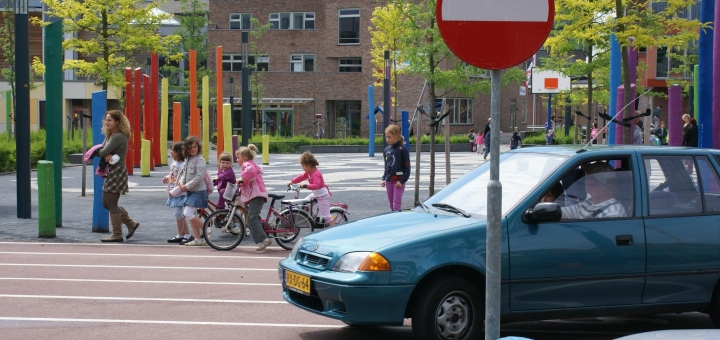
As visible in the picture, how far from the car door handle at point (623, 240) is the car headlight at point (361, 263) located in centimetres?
180

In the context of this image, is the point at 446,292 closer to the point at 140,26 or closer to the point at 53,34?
the point at 53,34

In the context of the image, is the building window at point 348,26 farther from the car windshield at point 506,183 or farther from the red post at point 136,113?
the car windshield at point 506,183

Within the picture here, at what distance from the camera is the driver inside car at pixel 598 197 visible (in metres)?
6.92

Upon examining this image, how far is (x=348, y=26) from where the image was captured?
66.1 meters

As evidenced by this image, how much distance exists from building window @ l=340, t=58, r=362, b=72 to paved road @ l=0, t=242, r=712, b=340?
54.7 meters

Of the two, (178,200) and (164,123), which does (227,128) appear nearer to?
(164,123)

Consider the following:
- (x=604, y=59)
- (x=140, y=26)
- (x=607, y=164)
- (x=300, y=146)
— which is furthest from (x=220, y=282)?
(x=300, y=146)

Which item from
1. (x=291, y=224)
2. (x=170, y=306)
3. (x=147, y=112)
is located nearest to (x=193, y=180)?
(x=291, y=224)

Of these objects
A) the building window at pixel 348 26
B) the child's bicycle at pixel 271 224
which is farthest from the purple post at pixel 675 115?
the building window at pixel 348 26

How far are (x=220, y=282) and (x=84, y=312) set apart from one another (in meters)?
2.13

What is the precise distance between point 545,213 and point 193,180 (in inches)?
305

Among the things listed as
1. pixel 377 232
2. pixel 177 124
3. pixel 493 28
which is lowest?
pixel 377 232

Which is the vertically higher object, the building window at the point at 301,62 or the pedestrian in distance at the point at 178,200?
the building window at the point at 301,62

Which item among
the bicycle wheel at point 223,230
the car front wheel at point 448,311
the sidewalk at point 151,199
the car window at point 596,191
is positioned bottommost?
the sidewalk at point 151,199
